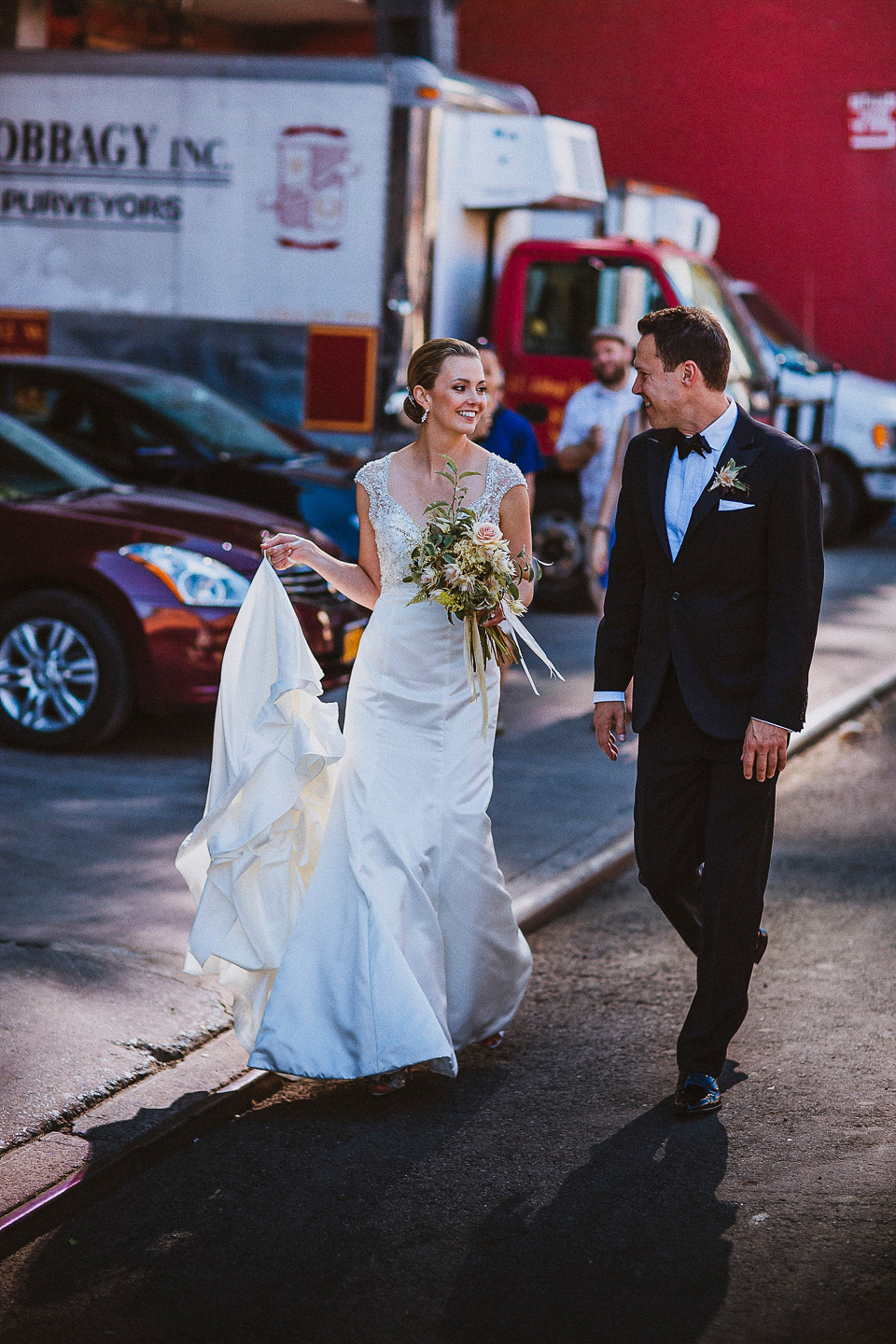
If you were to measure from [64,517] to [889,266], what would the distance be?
51.5 feet

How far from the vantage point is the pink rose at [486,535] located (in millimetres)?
4457

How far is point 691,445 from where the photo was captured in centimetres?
425

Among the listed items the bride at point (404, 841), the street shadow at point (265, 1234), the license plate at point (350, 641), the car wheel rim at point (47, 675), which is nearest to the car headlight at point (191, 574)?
the car wheel rim at point (47, 675)

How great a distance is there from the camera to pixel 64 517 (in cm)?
805

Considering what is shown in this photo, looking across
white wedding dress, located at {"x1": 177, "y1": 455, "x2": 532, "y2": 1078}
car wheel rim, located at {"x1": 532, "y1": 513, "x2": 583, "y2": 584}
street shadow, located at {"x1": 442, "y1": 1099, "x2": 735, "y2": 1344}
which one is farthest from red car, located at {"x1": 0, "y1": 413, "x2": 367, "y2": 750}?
car wheel rim, located at {"x1": 532, "y1": 513, "x2": 583, "y2": 584}

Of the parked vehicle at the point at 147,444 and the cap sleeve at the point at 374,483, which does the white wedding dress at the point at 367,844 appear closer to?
the cap sleeve at the point at 374,483

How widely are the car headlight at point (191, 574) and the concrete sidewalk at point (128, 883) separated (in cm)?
79

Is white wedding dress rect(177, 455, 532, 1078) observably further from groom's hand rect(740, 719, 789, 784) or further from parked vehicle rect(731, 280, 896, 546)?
parked vehicle rect(731, 280, 896, 546)

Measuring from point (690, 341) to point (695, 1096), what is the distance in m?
1.94

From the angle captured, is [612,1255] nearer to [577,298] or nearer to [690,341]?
[690,341]

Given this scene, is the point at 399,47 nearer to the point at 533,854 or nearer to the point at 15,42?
the point at 15,42

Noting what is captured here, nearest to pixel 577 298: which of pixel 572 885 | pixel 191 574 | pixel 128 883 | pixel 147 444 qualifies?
pixel 147 444

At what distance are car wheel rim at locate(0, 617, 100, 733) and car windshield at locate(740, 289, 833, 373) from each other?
9.82m

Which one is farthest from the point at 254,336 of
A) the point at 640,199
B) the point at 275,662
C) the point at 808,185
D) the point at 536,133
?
the point at 808,185
